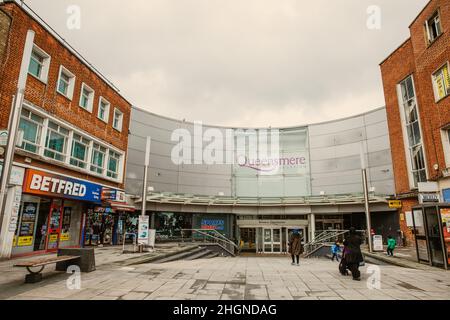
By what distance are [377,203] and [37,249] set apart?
24569 mm

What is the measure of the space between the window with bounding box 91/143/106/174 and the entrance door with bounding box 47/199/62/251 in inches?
139

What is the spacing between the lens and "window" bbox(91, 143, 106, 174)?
17703 mm

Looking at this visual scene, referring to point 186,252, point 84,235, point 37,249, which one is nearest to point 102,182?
point 84,235

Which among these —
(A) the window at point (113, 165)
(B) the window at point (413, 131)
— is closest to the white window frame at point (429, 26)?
(B) the window at point (413, 131)

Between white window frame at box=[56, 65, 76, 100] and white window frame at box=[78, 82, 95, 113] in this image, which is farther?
white window frame at box=[78, 82, 95, 113]

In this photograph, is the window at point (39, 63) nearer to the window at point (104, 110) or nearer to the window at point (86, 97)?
the window at point (86, 97)

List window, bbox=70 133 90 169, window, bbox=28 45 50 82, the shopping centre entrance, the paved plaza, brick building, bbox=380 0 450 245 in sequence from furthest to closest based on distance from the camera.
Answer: the shopping centre entrance, window, bbox=70 133 90 169, brick building, bbox=380 0 450 245, window, bbox=28 45 50 82, the paved plaza

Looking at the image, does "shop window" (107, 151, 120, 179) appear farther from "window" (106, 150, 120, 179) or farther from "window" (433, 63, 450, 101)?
"window" (433, 63, 450, 101)

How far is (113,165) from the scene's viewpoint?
790 inches

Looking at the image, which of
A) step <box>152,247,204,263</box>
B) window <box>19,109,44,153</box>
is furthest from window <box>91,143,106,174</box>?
step <box>152,247,204,263</box>

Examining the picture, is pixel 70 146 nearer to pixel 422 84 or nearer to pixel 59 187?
pixel 59 187

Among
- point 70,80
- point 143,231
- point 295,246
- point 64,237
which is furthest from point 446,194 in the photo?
point 70,80

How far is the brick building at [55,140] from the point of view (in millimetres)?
11883
